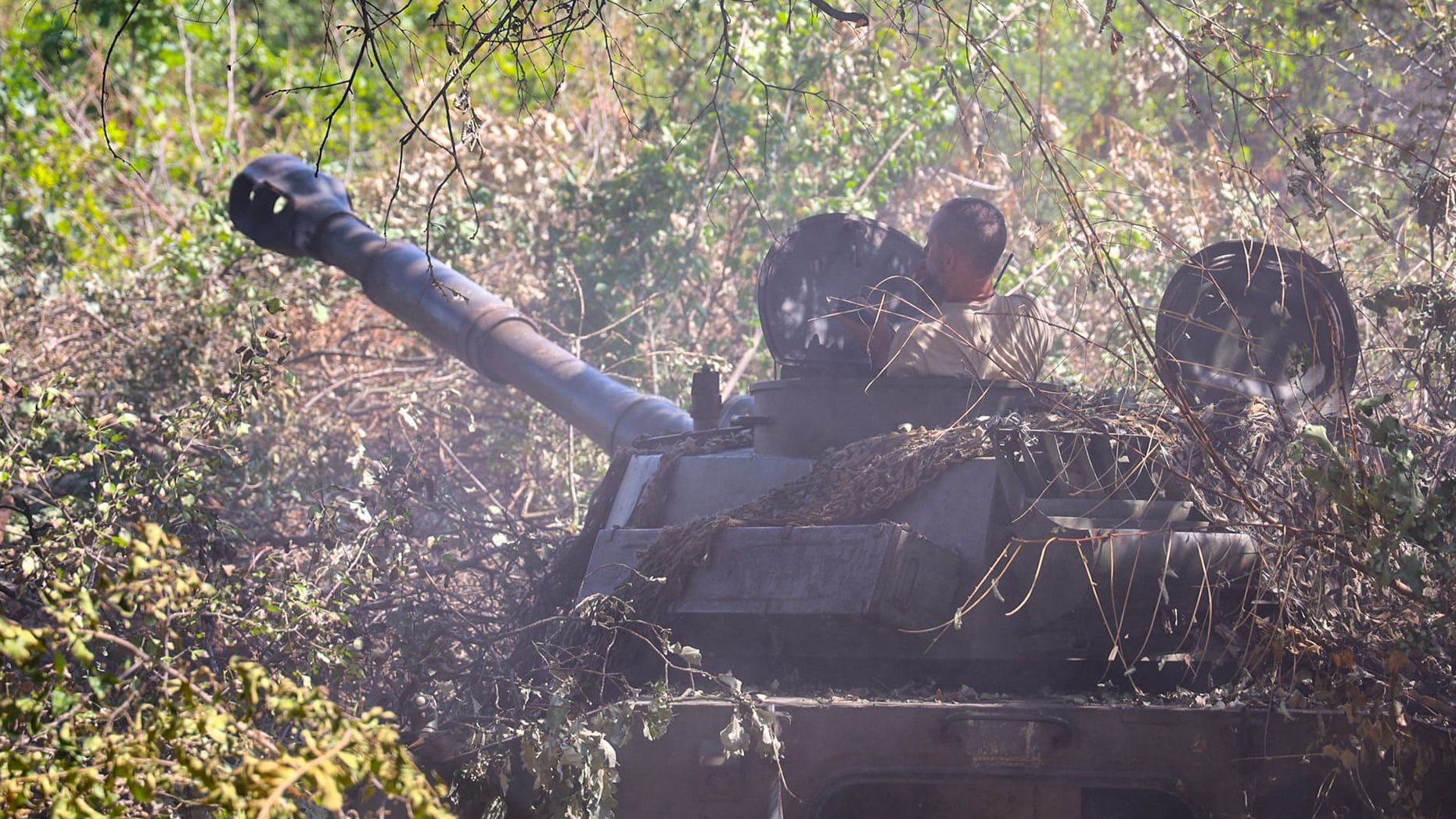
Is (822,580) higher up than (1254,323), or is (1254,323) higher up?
(1254,323)

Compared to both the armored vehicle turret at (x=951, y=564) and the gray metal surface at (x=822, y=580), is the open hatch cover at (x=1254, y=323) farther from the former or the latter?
the gray metal surface at (x=822, y=580)

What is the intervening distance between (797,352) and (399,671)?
5.97 feet

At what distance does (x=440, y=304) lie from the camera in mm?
6793

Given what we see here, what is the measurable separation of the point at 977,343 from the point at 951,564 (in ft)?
3.26

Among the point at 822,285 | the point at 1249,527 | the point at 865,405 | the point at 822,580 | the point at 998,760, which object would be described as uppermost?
the point at 822,285

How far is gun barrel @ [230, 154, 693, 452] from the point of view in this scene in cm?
627

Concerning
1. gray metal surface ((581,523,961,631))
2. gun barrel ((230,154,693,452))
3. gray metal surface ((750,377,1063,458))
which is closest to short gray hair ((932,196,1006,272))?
gray metal surface ((750,377,1063,458))

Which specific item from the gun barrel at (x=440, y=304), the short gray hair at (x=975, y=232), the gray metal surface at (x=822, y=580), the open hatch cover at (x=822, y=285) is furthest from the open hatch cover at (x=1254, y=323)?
the gun barrel at (x=440, y=304)

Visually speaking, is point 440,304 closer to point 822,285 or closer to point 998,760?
point 822,285

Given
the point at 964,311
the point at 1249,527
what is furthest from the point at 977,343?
the point at 1249,527

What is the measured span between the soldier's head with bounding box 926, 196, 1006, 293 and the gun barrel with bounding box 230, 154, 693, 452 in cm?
146

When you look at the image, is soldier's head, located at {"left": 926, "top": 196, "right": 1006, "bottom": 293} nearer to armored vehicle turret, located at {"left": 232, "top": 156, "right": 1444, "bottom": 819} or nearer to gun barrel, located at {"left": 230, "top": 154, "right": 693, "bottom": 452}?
armored vehicle turret, located at {"left": 232, "top": 156, "right": 1444, "bottom": 819}

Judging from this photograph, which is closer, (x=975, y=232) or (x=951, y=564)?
(x=951, y=564)

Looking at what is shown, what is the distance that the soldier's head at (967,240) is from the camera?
4750 mm
